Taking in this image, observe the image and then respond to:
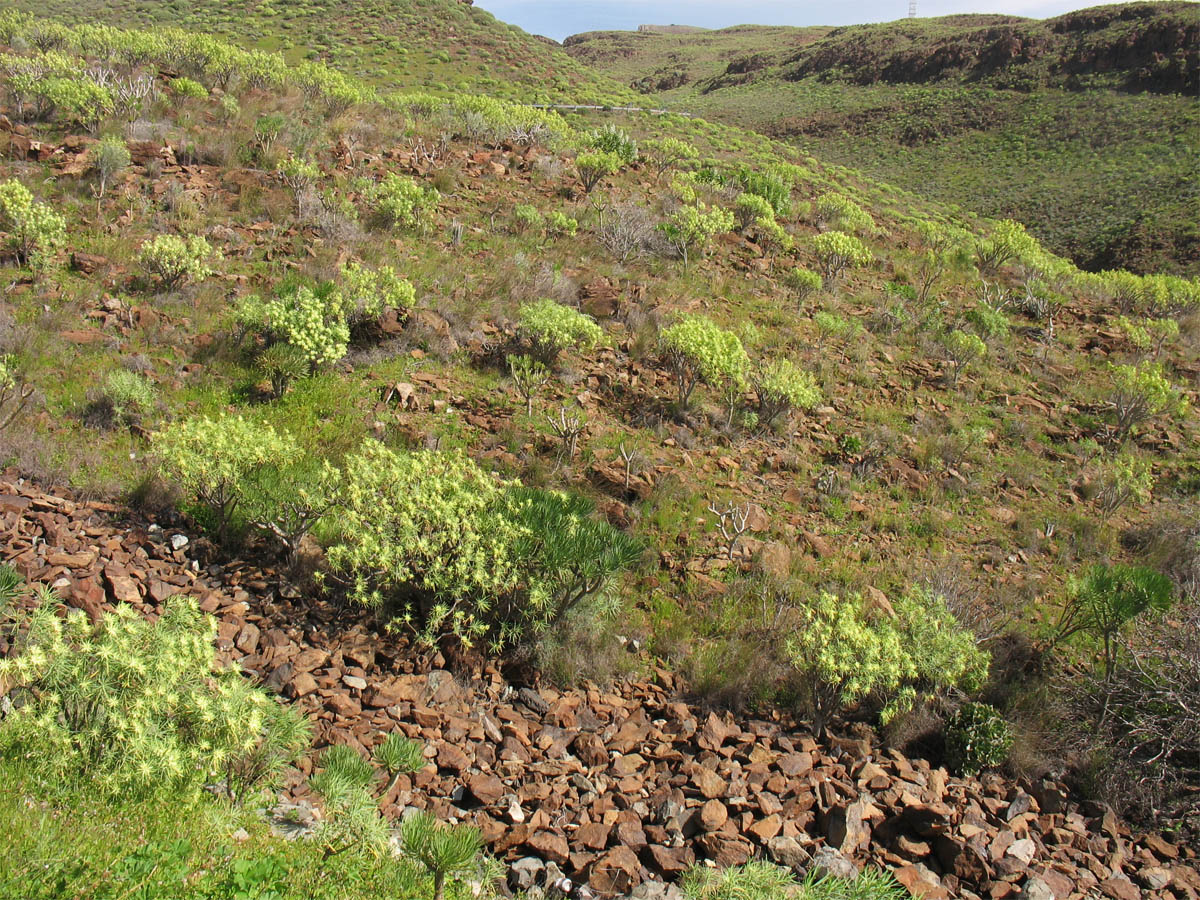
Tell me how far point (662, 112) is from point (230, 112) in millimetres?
25775

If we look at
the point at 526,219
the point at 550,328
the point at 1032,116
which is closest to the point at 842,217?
the point at 526,219

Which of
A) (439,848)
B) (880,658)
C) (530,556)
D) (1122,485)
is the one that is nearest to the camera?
(439,848)

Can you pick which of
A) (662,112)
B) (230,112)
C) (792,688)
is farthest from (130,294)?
(662,112)

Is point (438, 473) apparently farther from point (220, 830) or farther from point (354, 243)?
point (354, 243)

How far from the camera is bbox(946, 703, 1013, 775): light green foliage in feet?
13.8

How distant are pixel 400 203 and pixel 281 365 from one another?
4433 millimetres

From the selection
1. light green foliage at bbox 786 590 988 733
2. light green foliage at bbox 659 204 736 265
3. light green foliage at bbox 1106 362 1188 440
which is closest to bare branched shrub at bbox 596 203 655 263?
light green foliage at bbox 659 204 736 265

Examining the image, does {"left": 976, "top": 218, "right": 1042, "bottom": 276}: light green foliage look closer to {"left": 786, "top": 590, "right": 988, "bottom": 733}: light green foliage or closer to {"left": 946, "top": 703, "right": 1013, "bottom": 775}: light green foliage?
{"left": 786, "top": 590, "right": 988, "bottom": 733}: light green foliage

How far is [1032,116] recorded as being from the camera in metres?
40.4

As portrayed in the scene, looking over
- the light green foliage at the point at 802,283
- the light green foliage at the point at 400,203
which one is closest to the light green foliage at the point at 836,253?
the light green foliage at the point at 802,283

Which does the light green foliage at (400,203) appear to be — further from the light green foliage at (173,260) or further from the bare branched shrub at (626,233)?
the bare branched shrub at (626,233)

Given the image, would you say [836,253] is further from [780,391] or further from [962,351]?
[780,391]

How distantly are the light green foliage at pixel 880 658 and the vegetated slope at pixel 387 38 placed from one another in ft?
96.5

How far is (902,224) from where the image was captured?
19.5 meters
